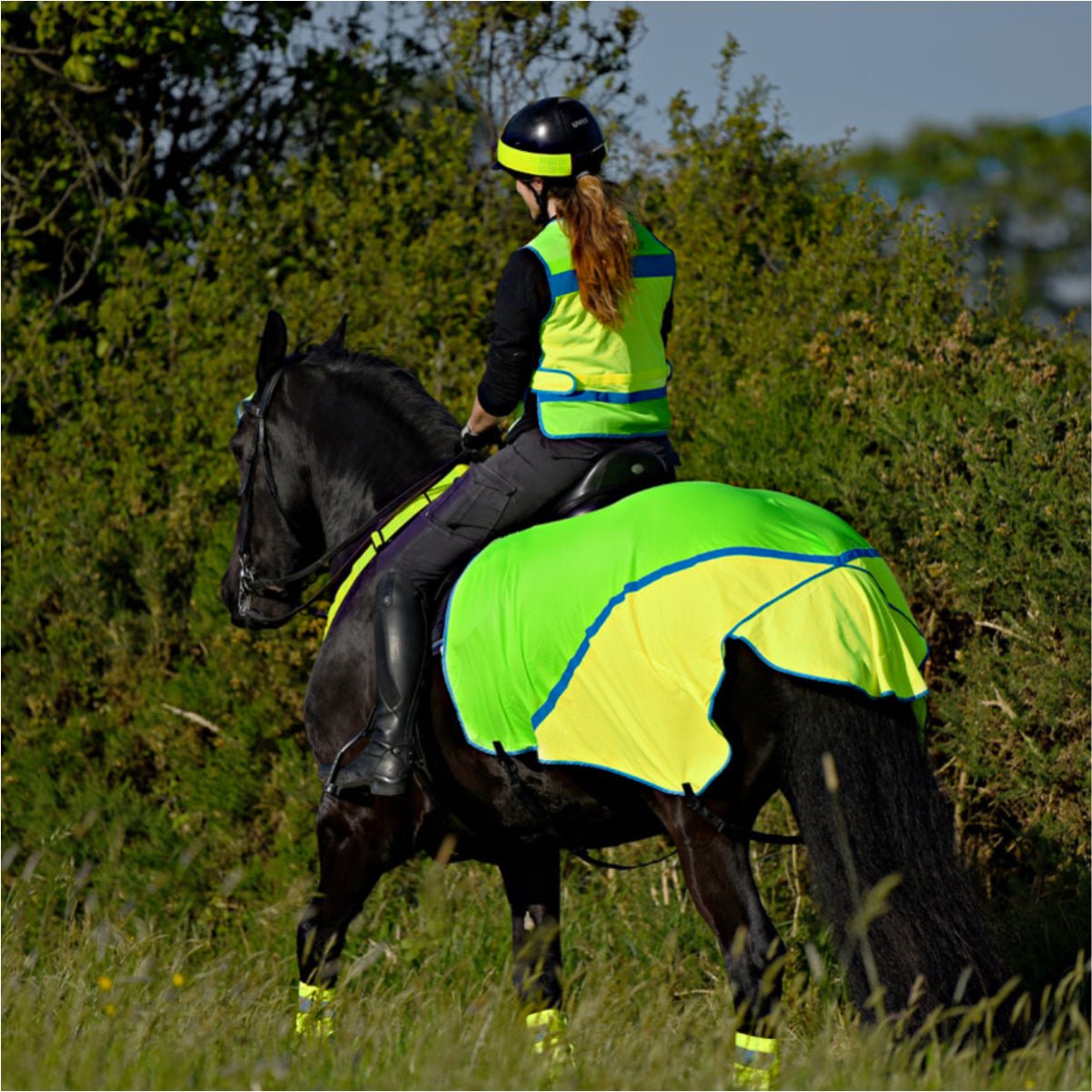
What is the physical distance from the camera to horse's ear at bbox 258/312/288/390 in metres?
5.86

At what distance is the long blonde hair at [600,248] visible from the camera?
4625 mm

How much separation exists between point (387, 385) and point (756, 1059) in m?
2.74

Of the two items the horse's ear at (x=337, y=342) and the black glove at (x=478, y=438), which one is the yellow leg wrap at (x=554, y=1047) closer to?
the black glove at (x=478, y=438)

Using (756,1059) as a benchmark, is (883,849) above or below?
above

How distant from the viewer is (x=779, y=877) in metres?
7.13

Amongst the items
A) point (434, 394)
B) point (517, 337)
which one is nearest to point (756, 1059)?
point (517, 337)

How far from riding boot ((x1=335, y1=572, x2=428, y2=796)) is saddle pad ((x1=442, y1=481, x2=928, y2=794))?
1.09 ft

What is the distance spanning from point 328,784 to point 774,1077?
6.02 ft

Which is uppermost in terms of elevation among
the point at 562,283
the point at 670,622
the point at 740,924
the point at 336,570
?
the point at 562,283

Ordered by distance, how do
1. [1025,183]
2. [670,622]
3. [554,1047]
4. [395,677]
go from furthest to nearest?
[1025,183] < [395,677] < [670,622] < [554,1047]

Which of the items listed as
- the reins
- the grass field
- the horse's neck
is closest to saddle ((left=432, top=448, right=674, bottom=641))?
the reins

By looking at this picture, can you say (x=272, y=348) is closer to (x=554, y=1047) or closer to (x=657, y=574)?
(x=657, y=574)

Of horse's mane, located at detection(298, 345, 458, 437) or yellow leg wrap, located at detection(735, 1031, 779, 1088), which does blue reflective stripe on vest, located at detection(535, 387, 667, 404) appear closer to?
horse's mane, located at detection(298, 345, 458, 437)

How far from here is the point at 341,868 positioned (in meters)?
5.24
